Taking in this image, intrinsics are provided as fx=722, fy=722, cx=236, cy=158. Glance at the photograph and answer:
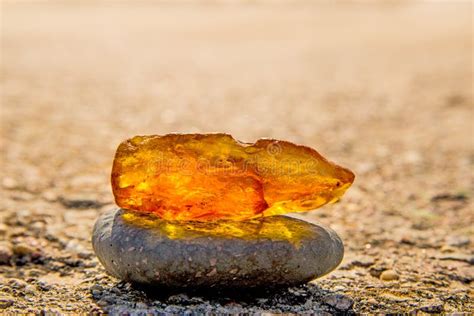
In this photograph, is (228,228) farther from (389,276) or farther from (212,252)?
(389,276)

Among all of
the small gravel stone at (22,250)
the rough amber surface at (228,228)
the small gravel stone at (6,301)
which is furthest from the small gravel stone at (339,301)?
the small gravel stone at (22,250)

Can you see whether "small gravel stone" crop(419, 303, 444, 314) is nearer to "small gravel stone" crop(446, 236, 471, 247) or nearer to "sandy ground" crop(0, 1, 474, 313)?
"sandy ground" crop(0, 1, 474, 313)

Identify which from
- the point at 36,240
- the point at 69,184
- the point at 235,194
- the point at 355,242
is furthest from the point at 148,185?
the point at 69,184

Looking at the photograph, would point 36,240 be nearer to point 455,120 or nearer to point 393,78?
point 455,120

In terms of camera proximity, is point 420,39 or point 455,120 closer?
point 455,120

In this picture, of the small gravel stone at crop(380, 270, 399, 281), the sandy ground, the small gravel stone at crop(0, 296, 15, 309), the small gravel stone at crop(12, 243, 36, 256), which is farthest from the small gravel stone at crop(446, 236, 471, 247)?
the small gravel stone at crop(0, 296, 15, 309)
